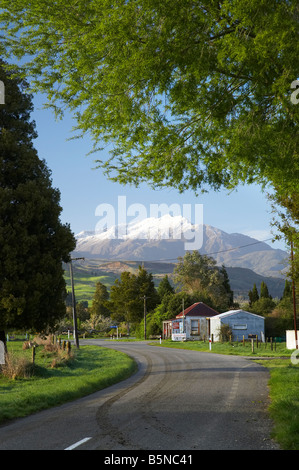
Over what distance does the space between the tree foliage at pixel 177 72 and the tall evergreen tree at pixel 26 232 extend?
27.4 feet

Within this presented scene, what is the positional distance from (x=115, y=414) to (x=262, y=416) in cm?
339

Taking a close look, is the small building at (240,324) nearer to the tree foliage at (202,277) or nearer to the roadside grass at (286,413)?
the tree foliage at (202,277)

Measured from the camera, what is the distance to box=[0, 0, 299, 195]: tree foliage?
7836mm

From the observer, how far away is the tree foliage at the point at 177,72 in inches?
309

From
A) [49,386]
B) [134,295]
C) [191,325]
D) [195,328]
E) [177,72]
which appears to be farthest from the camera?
[134,295]

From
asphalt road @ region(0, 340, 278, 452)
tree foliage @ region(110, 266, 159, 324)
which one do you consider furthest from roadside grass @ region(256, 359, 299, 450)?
tree foliage @ region(110, 266, 159, 324)

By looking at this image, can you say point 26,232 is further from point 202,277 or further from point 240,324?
point 202,277

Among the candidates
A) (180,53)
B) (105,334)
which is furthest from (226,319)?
(180,53)

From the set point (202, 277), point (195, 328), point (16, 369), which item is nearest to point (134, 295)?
point (195, 328)

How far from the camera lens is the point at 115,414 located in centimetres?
1069

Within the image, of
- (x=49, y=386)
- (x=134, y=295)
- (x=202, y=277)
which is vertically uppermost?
(x=202, y=277)

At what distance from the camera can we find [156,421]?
9711mm

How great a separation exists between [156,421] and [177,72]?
733 cm
